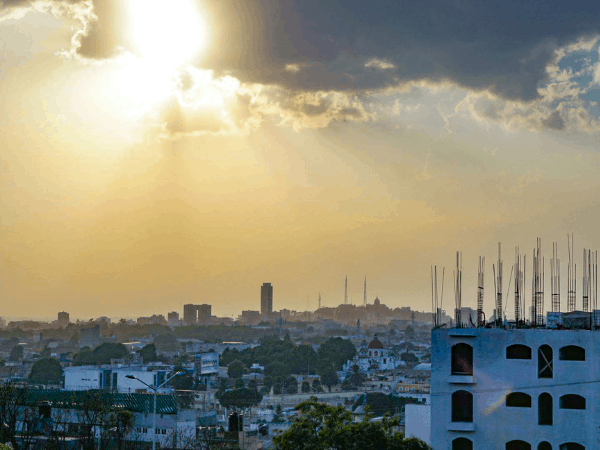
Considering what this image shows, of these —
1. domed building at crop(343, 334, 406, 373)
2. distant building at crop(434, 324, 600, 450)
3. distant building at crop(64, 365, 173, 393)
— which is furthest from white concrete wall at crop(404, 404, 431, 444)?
domed building at crop(343, 334, 406, 373)

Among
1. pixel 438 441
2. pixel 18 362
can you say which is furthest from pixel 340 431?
pixel 18 362

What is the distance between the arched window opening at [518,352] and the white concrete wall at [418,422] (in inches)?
507

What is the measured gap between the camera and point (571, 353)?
112 feet

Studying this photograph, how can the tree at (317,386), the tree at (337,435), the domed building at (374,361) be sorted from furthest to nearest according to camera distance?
the domed building at (374,361) < the tree at (317,386) < the tree at (337,435)

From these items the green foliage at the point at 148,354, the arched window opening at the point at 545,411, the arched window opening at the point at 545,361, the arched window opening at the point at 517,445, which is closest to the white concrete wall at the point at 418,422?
the arched window opening at the point at 517,445

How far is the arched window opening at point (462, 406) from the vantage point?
1385 inches

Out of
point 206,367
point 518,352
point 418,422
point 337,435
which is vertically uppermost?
point 518,352

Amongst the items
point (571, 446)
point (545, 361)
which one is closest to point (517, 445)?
point (571, 446)

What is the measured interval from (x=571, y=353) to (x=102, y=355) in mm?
138621

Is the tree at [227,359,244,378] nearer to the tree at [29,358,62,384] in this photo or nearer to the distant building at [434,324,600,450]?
the tree at [29,358,62,384]

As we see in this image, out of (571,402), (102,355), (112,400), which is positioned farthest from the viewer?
(102,355)

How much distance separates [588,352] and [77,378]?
81.7m

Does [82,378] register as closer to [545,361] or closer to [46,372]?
[46,372]

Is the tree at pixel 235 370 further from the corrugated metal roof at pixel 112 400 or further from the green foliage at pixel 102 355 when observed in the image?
the corrugated metal roof at pixel 112 400
